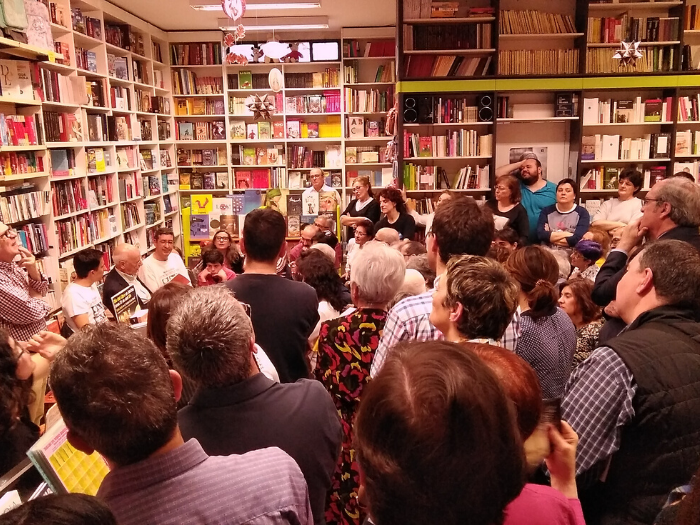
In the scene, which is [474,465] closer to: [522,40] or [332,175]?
[522,40]

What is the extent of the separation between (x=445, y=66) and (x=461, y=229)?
4.39 meters

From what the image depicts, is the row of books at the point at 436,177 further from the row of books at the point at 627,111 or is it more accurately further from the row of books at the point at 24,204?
the row of books at the point at 24,204

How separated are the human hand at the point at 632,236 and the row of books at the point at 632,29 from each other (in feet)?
13.5

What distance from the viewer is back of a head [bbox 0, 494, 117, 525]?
70 centimetres

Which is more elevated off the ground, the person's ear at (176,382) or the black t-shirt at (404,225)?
the person's ear at (176,382)

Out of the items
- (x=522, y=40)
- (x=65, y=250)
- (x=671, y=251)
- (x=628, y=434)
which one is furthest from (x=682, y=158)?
(x=65, y=250)

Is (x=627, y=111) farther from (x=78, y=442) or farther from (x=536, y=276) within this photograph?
(x=78, y=442)

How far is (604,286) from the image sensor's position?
2.45m

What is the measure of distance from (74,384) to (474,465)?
737 millimetres

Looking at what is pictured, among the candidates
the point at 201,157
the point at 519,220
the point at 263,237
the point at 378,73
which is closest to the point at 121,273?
the point at 263,237

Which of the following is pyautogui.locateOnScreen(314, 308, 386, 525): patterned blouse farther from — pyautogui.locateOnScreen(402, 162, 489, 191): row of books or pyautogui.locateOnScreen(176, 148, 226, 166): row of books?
pyautogui.locateOnScreen(176, 148, 226, 166): row of books

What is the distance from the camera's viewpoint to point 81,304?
353 centimetres

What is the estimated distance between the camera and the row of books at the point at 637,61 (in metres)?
5.94

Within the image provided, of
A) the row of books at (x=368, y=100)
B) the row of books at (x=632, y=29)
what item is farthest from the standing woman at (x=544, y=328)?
the row of books at (x=368, y=100)
